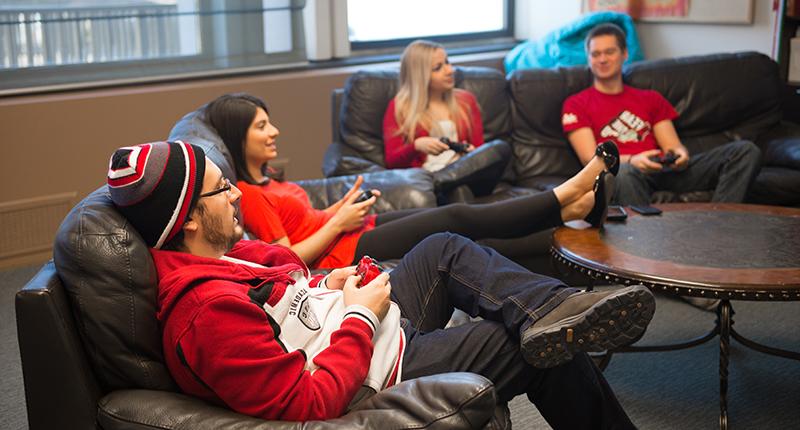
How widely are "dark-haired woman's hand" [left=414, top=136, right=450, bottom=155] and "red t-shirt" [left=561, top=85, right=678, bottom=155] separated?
65 centimetres

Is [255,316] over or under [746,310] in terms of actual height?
over

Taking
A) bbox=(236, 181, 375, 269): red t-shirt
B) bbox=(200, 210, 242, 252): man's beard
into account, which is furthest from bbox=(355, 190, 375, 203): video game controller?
bbox=(200, 210, 242, 252): man's beard

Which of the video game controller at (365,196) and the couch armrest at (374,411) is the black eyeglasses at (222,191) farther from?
the video game controller at (365,196)

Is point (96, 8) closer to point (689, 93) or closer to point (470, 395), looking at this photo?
point (689, 93)

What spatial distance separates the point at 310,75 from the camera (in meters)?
5.02

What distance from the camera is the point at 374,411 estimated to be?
1.67 m

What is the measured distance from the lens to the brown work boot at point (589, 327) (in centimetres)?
188

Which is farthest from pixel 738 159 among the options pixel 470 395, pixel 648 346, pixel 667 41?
pixel 470 395

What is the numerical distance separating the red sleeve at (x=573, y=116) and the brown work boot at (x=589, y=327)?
2329 millimetres

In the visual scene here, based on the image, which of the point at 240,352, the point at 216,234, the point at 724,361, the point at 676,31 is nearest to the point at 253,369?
the point at 240,352

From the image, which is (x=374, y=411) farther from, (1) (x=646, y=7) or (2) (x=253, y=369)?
Result: (1) (x=646, y=7)

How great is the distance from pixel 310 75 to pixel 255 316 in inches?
136

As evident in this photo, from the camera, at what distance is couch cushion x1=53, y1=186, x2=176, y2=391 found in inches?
66.6

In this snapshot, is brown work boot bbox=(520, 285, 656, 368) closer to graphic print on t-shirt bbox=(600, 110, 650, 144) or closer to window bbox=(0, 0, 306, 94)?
graphic print on t-shirt bbox=(600, 110, 650, 144)
